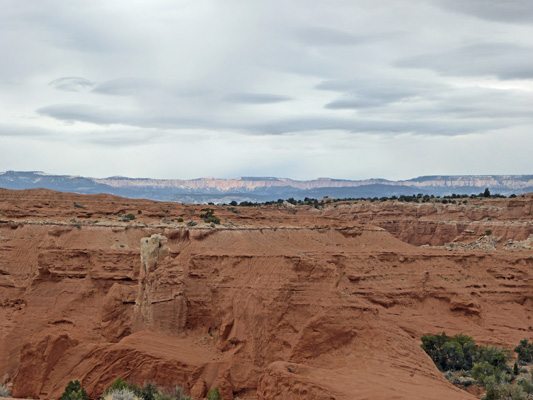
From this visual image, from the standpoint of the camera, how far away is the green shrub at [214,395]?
24.9 m

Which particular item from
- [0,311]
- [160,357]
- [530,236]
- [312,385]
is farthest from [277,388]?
[530,236]

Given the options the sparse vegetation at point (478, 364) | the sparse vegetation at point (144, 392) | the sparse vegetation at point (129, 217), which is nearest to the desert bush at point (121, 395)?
the sparse vegetation at point (144, 392)

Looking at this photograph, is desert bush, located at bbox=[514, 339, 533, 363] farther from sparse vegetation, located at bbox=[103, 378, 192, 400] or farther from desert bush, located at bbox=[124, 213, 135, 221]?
desert bush, located at bbox=[124, 213, 135, 221]

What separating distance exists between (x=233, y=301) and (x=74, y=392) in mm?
8118

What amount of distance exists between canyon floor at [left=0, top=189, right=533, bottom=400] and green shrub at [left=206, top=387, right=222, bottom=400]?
0.60 m

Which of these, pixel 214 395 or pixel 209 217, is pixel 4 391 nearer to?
pixel 214 395

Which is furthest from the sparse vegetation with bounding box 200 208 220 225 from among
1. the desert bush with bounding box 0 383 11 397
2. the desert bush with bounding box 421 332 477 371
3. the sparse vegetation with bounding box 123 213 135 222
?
the desert bush with bounding box 0 383 11 397

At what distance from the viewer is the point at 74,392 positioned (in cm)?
2417

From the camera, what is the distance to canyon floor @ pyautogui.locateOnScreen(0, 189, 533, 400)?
82.5ft

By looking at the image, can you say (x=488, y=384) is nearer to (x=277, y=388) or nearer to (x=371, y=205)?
(x=277, y=388)

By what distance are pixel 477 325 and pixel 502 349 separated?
5.75m

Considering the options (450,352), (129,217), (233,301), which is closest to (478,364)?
(450,352)

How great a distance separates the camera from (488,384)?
2670cm

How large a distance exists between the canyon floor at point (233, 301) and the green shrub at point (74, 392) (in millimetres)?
828
